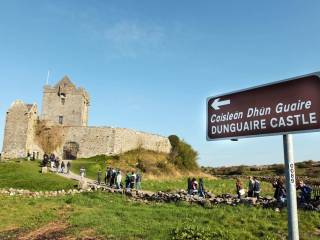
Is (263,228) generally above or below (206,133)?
below

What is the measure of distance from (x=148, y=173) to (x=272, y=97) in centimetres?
4242

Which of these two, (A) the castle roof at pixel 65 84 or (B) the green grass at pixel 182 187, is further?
(A) the castle roof at pixel 65 84

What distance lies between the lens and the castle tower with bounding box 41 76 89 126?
206 feet

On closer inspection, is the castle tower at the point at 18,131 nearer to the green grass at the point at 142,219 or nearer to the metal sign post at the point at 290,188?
the green grass at the point at 142,219

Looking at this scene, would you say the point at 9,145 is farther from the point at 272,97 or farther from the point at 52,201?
the point at 272,97

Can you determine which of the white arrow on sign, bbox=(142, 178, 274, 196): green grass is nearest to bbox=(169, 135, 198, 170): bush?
bbox=(142, 178, 274, 196): green grass

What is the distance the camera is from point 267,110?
493cm

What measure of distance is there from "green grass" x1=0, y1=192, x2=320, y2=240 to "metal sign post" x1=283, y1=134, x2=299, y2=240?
9380 millimetres

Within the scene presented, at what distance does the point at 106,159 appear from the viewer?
169 feet

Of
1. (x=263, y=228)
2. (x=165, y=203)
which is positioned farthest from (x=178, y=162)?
(x=263, y=228)

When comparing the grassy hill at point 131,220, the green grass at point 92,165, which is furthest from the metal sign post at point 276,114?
the green grass at point 92,165

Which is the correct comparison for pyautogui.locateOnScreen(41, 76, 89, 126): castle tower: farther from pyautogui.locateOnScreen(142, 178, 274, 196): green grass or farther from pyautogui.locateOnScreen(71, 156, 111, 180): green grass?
pyautogui.locateOnScreen(142, 178, 274, 196): green grass

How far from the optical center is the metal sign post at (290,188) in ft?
15.1

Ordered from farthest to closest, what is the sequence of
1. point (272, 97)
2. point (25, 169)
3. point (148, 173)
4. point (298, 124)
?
point (148, 173)
point (25, 169)
point (272, 97)
point (298, 124)
